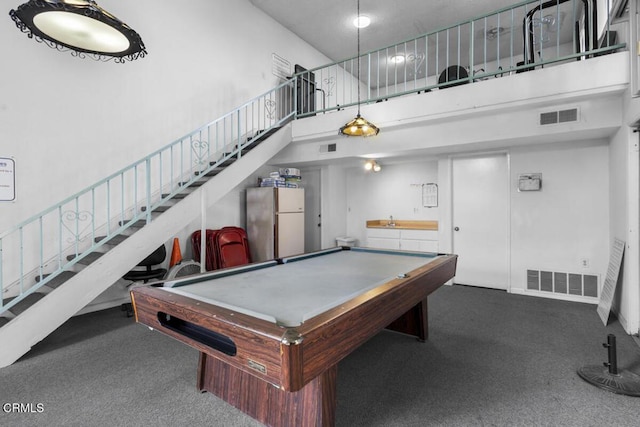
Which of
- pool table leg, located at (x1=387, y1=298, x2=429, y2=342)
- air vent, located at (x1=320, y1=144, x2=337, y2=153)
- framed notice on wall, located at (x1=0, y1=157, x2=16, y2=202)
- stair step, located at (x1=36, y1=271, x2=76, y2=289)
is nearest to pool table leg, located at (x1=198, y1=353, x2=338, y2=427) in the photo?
pool table leg, located at (x1=387, y1=298, x2=429, y2=342)

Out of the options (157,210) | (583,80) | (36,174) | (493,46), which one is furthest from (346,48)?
(36,174)

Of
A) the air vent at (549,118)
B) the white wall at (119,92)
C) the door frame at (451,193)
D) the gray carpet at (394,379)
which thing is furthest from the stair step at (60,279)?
the air vent at (549,118)

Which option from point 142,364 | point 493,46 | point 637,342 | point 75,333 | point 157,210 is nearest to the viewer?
point 142,364

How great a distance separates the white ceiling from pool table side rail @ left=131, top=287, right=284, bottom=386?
5.80 meters

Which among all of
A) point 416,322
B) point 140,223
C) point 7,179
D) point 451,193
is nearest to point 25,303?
point 140,223

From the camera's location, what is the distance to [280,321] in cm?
142

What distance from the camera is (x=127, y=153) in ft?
13.4

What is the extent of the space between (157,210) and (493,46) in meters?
7.58

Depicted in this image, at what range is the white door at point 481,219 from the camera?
4.91 meters

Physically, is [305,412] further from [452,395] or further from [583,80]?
[583,80]

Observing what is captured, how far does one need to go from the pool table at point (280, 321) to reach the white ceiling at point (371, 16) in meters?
5.15

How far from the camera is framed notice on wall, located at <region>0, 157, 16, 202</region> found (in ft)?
10.3

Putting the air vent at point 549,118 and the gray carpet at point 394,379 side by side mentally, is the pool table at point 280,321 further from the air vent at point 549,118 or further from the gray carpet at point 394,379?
the air vent at point 549,118

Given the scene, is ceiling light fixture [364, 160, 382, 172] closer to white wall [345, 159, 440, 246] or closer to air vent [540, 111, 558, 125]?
white wall [345, 159, 440, 246]
